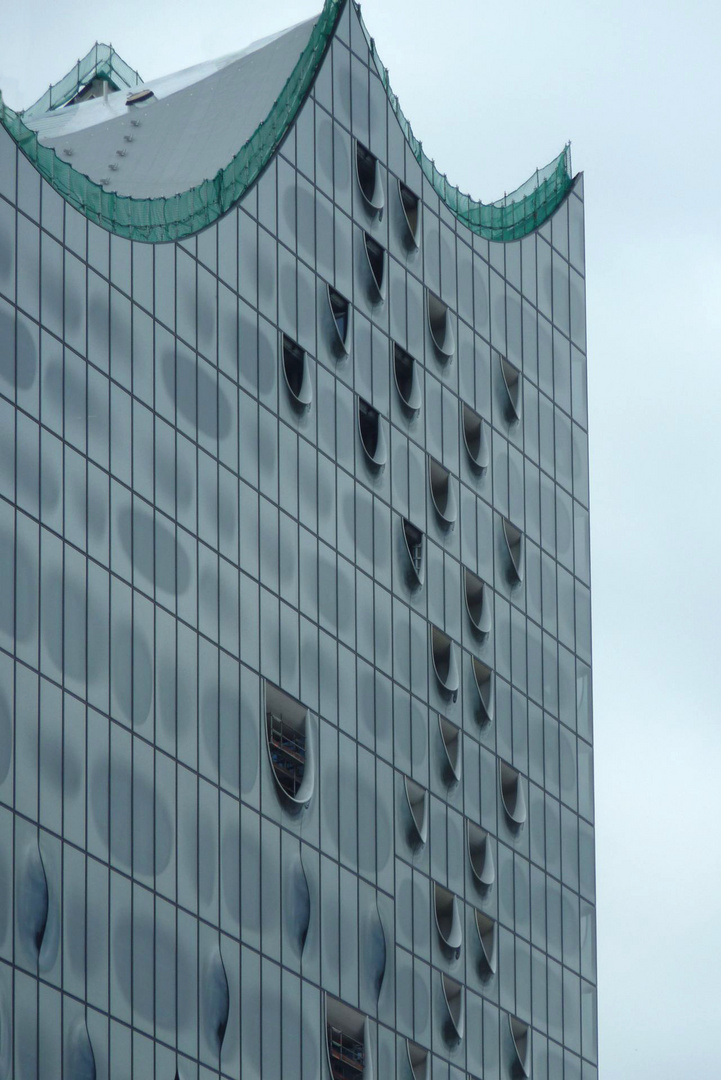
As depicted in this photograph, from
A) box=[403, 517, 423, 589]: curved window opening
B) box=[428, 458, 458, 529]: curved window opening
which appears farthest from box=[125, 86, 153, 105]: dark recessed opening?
box=[403, 517, 423, 589]: curved window opening

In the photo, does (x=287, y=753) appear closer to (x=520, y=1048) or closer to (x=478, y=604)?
(x=478, y=604)

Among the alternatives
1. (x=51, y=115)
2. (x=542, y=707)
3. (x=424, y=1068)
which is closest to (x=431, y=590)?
(x=542, y=707)

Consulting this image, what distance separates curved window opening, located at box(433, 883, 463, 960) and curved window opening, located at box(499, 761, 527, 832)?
4538mm

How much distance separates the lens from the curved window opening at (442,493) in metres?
63.1

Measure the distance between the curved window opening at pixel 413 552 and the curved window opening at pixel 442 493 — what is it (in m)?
1.54

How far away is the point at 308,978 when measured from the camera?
52.7 meters

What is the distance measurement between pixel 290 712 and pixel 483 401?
15.5m

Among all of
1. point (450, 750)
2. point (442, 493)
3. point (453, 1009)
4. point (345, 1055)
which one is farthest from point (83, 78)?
point (345, 1055)

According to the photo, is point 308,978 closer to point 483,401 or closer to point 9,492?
point 9,492

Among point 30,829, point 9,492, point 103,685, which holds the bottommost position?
point 30,829

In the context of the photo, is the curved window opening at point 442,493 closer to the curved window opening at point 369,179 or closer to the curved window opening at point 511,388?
the curved window opening at point 511,388

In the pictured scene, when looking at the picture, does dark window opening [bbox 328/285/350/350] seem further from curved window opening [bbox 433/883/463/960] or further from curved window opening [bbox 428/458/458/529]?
curved window opening [bbox 433/883/463/960]

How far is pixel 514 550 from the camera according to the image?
6694 cm

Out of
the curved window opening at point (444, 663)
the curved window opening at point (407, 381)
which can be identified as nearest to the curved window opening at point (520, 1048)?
the curved window opening at point (444, 663)
